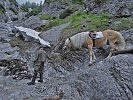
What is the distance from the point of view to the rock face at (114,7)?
24.9m

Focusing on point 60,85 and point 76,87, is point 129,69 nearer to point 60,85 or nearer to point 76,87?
point 76,87

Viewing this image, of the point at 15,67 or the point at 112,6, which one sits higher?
the point at 112,6

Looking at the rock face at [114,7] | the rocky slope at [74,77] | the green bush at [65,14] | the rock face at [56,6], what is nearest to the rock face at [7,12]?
the rock face at [56,6]

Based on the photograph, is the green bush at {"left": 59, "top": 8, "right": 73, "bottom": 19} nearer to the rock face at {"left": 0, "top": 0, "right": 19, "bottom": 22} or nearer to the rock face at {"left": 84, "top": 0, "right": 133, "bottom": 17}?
the rock face at {"left": 84, "top": 0, "right": 133, "bottom": 17}

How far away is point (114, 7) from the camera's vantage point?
1047 inches

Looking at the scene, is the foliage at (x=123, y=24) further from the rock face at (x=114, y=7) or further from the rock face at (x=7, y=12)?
the rock face at (x=7, y=12)

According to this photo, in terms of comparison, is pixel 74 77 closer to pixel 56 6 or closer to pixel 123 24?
pixel 123 24

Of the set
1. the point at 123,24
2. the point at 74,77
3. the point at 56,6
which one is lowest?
the point at 56,6

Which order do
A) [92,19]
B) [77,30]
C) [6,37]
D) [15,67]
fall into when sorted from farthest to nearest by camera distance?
[6,37]
[92,19]
[77,30]
[15,67]

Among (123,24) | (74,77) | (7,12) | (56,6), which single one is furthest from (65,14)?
(7,12)

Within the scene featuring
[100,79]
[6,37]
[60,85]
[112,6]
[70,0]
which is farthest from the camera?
[70,0]

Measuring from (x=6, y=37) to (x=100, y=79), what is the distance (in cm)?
1819

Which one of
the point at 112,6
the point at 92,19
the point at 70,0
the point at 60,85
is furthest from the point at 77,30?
the point at 70,0

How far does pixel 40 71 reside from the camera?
15.6 metres
